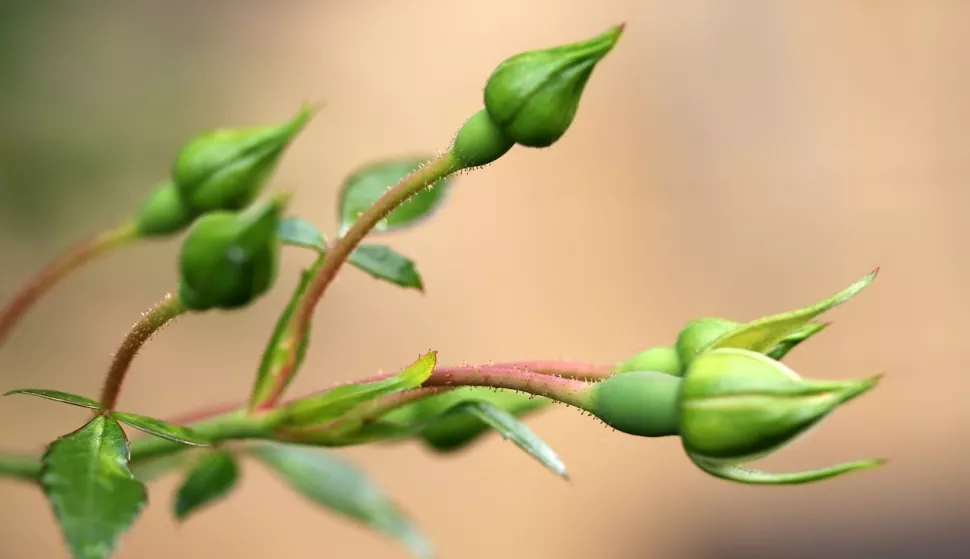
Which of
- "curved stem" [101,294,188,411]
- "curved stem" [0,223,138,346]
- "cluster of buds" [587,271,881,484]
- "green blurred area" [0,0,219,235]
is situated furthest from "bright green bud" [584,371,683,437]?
"green blurred area" [0,0,219,235]

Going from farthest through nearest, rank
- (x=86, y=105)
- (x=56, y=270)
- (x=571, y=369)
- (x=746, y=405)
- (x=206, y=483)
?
(x=86, y=105) < (x=206, y=483) < (x=56, y=270) < (x=571, y=369) < (x=746, y=405)

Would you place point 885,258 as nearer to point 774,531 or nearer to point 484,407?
point 774,531

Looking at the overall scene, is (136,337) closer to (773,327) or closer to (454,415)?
(454,415)

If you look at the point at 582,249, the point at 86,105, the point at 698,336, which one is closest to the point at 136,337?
the point at 698,336

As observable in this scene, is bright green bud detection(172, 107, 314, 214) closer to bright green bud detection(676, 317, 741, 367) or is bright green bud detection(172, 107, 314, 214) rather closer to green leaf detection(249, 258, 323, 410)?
green leaf detection(249, 258, 323, 410)

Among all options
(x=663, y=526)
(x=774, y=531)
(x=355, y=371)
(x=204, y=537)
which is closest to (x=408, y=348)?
(x=355, y=371)

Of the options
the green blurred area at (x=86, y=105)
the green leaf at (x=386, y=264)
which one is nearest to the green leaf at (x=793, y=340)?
the green leaf at (x=386, y=264)
